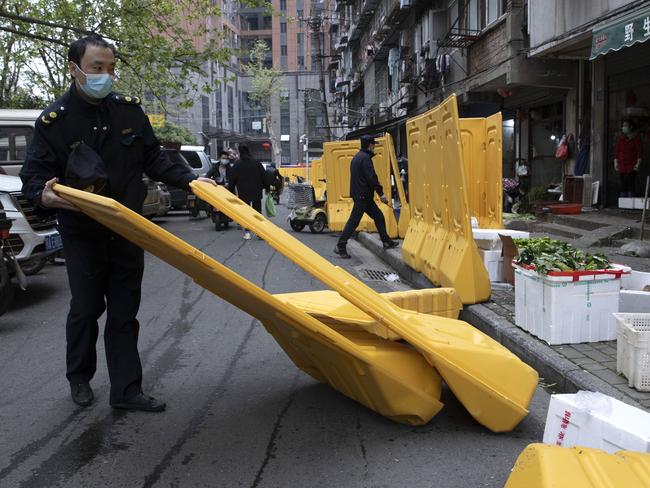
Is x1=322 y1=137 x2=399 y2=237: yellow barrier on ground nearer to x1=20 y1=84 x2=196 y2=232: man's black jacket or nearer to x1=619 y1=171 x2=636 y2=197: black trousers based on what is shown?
x1=619 y1=171 x2=636 y2=197: black trousers

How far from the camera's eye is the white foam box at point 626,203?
1189 centimetres

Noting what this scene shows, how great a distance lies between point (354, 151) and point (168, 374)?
10247mm

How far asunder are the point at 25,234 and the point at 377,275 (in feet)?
15.0

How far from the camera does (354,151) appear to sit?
13984 millimetres

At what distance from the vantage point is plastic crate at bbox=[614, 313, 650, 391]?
11.7 ft

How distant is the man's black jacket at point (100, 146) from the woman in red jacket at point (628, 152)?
10.9 meters

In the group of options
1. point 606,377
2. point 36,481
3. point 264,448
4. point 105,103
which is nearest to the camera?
point 36,481

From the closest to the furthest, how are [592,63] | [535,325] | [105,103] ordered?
1. [105,103]
2. [535,325]
3. [592,63]

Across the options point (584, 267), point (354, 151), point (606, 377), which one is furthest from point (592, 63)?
point (606, 377)

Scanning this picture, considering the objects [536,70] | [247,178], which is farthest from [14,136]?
[536,70]

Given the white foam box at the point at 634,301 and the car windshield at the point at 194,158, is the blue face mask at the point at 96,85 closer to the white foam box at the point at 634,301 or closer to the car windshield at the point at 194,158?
the white foam box at the point at 634,301

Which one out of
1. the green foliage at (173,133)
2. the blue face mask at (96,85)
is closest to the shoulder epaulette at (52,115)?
the blue face mask at (96,85)

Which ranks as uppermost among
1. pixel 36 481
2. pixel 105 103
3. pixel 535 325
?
pixel 105 103

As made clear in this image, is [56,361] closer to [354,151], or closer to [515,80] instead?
[354,151]
